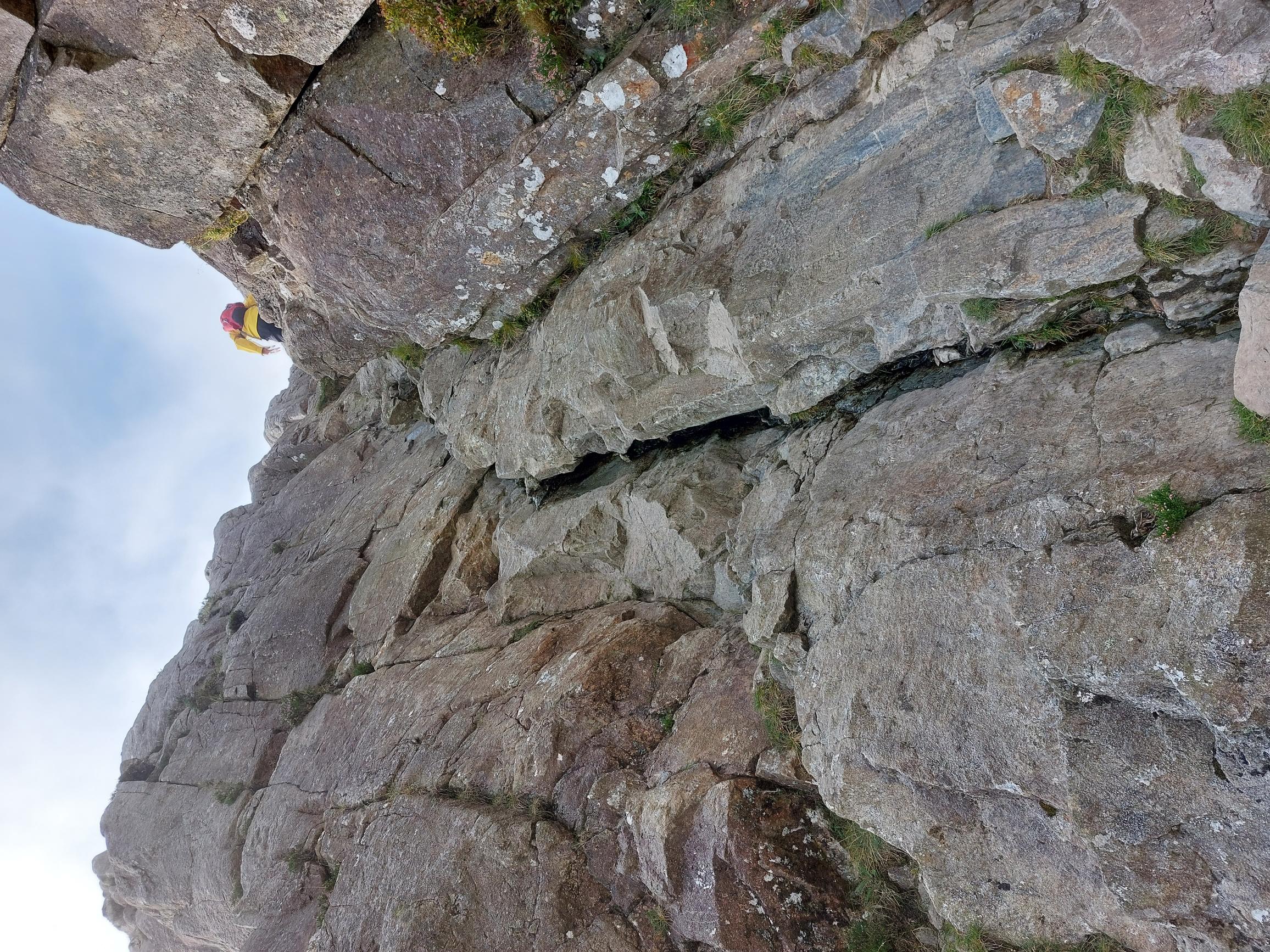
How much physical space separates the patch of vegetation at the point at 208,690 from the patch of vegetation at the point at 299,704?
11.8 ft

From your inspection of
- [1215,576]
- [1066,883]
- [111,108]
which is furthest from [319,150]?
[1066,883]

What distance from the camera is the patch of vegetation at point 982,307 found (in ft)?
24.9

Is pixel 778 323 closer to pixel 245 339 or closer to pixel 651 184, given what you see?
pixel 651 184

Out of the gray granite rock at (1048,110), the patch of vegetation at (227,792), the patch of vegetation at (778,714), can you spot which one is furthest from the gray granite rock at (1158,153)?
the patch of vegetation at (227,792)

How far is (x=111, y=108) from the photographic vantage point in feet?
35.0

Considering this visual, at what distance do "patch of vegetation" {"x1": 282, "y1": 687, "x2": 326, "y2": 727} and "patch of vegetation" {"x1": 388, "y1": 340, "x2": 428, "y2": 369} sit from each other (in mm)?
7524

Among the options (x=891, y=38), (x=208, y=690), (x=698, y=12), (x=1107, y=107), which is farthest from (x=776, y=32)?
(x=208, y=690)

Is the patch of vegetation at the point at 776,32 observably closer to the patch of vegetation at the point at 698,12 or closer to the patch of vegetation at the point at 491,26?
the patch of vegetation at the point at 698,12

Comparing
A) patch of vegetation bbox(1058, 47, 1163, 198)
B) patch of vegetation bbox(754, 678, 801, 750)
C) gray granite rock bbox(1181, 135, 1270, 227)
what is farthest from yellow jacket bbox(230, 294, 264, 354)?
gray granite rock bbox(1181, 135, 1270, 227)

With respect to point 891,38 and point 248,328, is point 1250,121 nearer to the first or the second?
point 891,38

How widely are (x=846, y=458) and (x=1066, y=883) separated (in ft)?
15.0

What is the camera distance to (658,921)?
8195mm

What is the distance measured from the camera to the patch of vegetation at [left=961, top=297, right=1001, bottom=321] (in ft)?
24.9

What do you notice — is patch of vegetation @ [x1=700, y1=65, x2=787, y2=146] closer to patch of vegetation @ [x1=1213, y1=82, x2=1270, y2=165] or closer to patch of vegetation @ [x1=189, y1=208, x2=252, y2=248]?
patch of vegetation @ [x1=1213, y1=82, x2=1270, y2=165]
